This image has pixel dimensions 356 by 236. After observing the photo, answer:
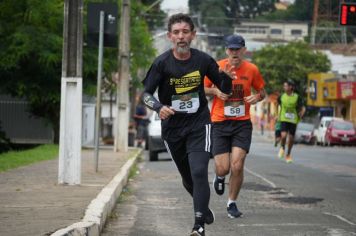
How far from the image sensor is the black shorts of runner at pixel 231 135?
10273 mm

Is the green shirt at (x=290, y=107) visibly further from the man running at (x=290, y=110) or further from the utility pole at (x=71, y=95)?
the utility pole at (x=71, y=95)

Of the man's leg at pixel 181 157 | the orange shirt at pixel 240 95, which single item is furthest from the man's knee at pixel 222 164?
the man's leg at pixel 181 157

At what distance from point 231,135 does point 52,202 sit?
7.30 feet

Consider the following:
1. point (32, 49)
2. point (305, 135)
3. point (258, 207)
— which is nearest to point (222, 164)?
point (258, 207)

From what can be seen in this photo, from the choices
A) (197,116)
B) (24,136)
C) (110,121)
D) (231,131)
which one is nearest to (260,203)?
(231,131)

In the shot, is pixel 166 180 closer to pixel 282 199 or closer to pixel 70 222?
pixel 282 199

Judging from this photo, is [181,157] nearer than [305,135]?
Yes

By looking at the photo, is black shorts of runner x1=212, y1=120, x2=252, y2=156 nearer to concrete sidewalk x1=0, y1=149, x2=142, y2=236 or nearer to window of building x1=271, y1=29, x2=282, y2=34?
concrete sidewalk x1=0, y1=149, x2=142, y2=236

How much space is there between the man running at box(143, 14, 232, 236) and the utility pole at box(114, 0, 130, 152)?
20.1 m

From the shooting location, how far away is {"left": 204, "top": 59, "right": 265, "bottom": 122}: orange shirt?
1028cm

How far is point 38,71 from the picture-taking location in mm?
30875

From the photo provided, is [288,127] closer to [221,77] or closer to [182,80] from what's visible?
[221,77]

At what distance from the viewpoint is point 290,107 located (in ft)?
66.3

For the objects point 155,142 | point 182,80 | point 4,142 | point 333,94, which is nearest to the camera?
point 182,80
